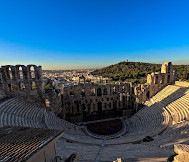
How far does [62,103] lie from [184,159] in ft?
72.3

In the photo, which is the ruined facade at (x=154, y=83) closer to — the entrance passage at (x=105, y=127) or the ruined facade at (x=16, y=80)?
the entrance passage at (x=105, y=127)

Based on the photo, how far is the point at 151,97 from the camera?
26406mm

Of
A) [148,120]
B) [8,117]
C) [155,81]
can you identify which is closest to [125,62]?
[155,81]

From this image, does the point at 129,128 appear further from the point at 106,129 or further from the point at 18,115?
the point at 18,115

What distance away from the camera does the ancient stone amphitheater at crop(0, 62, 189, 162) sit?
916cm

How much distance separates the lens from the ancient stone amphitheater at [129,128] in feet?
30.1

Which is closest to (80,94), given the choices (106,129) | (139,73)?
(106,129)

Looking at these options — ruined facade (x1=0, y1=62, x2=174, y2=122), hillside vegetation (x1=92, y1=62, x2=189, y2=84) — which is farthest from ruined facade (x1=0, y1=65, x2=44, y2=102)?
hillside vegetation (x1=92, y1=62, x2=189, y2=84)

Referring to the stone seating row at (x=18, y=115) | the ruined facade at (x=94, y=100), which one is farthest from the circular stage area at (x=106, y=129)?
the stone seating row at (x=18, y=115)

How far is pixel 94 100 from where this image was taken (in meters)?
26.4

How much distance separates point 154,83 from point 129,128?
1327 centimetres

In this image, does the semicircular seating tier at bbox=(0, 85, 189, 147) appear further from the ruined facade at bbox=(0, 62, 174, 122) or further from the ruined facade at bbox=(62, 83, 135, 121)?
the ruined facade at bbox=(62, 83, 135, 121)

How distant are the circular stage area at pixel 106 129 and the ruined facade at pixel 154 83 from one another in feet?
27.4

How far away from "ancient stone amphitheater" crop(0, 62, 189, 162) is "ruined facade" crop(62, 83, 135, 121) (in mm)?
4444
